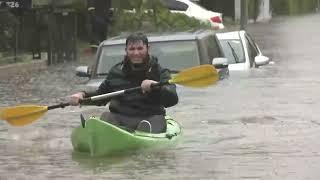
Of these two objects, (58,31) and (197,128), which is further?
(58,31)

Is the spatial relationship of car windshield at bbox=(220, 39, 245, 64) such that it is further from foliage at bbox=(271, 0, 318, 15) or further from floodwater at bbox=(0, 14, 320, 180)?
foliage at bbox=(271, 0, 318, 15)

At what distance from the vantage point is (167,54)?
14.6 m

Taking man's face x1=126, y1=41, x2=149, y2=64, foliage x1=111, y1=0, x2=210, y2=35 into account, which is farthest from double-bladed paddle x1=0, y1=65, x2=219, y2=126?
foliage x1=111, y1=0, x2=210, y2=35

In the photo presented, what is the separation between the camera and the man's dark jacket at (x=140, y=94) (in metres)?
10.3

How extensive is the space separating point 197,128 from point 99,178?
3.50m

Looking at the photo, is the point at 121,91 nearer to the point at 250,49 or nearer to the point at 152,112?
the point at 152,112

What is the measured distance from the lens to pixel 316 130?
11.9m

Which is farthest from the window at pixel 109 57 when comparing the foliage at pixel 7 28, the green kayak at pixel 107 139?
the foliage at pixel 7 28

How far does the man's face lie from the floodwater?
1.03m

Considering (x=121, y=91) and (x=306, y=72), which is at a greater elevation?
(x=121, y=91)

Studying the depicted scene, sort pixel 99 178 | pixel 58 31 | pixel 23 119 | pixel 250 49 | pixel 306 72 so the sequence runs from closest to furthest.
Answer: pixel 99 178
pixel 23 119
pixel 250 49
pixel 306 72
pixel 58 31

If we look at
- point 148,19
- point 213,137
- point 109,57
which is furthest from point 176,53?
point 148,19

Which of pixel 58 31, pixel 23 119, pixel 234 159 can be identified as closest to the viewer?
pixel 234 159

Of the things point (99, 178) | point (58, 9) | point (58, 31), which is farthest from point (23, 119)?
point (58, 9)
